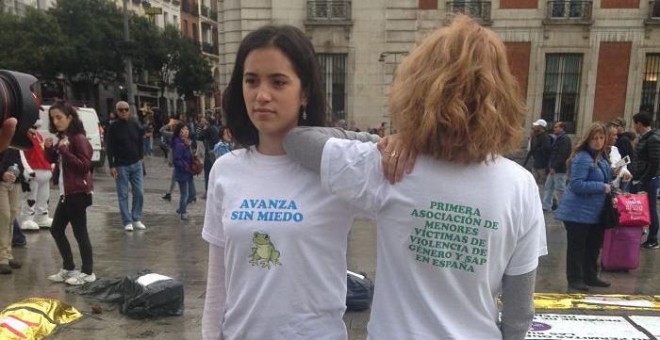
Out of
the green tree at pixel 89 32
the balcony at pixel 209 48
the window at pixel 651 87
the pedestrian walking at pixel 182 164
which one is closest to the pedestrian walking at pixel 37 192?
the pedestrian walking at pixel 182 164

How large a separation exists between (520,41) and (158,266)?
1858 centimetres

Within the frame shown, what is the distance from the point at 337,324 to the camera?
1.68 meters

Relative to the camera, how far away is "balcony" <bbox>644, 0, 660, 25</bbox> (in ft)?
64.4

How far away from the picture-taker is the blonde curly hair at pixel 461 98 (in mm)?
1285

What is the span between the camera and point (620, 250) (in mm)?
5660

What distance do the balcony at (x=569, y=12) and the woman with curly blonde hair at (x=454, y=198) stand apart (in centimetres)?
2102

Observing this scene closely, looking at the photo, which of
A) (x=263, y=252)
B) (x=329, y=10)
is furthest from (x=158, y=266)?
(x=329, y=10)

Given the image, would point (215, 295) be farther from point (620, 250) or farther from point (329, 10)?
point (329, 10)

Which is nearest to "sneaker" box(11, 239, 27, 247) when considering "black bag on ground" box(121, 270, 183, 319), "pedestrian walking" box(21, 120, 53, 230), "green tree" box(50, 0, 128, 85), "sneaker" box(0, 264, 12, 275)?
"pedestrian walking" box(21, 120, 53, 230)

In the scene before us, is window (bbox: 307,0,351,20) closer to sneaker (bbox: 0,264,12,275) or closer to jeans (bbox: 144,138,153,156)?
jeans (bbox: 144,138,153,156)

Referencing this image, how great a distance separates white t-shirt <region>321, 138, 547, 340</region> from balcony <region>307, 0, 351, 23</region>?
19.3 metres

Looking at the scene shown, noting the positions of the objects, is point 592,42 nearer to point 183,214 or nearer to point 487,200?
point 183,214

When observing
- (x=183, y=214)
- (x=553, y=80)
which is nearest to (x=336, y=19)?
(x=553, y=80)

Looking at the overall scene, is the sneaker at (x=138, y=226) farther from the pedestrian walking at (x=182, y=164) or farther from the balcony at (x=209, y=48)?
the balcony at (x=209, y=48)
